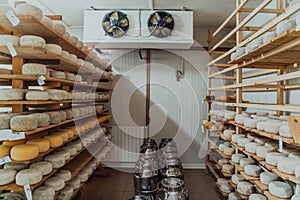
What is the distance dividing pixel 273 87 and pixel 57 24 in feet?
7.34

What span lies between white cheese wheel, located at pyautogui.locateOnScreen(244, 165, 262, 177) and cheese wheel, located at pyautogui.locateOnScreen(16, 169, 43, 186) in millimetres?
1861

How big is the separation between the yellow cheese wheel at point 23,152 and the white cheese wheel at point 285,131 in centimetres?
185

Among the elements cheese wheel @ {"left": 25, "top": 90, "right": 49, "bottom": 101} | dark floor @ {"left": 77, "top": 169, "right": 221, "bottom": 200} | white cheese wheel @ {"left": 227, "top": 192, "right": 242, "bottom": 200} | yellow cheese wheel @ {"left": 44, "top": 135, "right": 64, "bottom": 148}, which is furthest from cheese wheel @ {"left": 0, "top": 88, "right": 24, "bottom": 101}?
white cheese wheel @ {"left": 227, "top": 192, "right": 242, "bottom": 200}

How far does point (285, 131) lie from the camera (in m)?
1.64

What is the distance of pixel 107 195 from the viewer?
321 cm

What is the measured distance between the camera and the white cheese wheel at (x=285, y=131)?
63.4 inches

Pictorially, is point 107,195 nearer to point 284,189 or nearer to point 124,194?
point 124,194

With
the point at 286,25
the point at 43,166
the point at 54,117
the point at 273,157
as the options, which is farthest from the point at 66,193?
the point at 286,25

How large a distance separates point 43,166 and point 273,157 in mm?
1866

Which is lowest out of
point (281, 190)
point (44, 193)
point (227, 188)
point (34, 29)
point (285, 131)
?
point (227, 188)

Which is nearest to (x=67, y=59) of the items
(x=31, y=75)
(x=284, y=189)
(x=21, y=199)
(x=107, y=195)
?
(x=31, y=75)

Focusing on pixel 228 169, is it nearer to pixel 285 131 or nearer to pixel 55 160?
pixel 285 131

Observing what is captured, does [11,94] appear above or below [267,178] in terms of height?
above

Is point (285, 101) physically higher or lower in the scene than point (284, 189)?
higher
